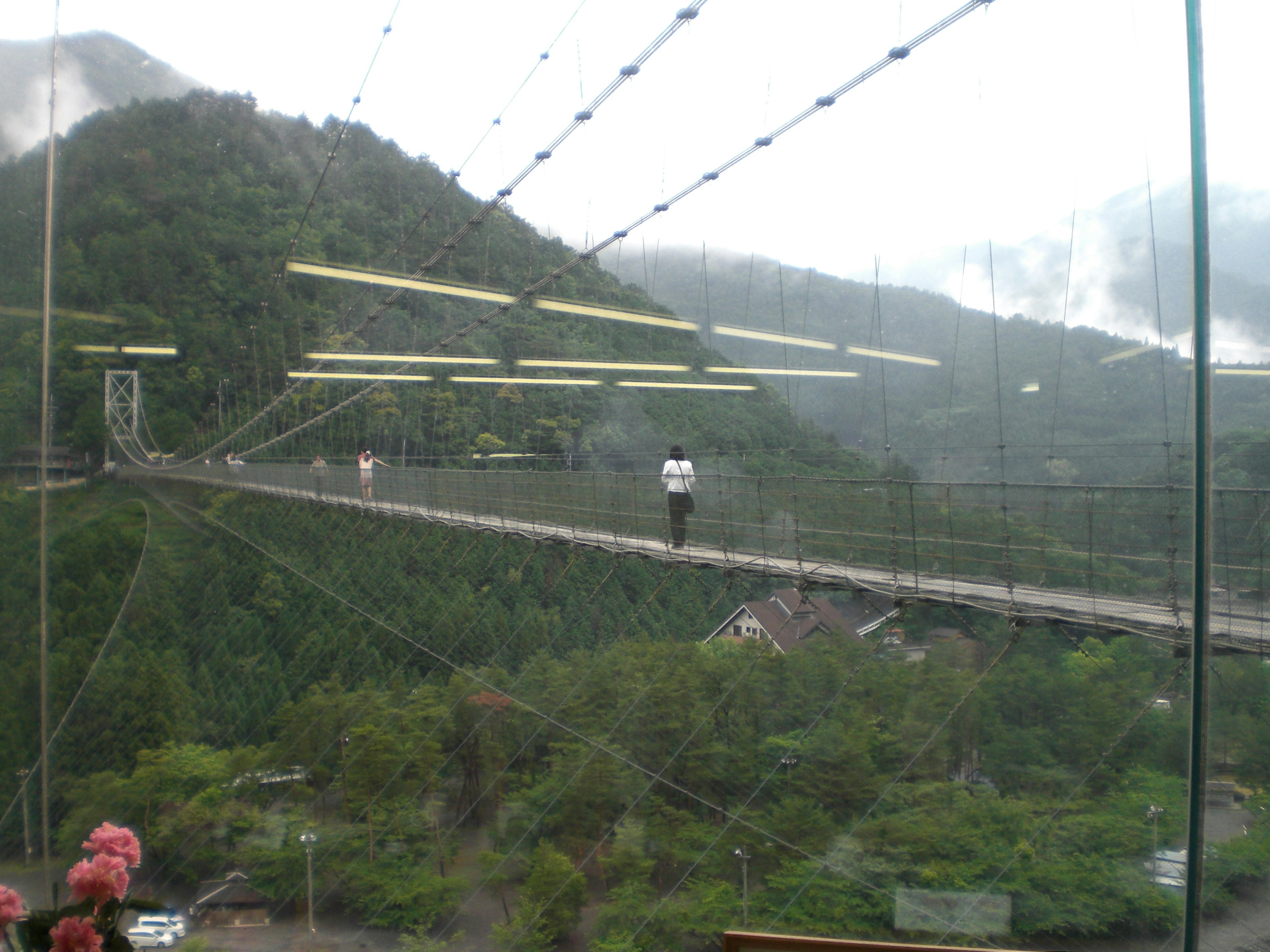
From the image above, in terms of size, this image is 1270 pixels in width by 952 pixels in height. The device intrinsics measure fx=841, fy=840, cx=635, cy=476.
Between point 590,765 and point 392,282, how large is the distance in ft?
17.0

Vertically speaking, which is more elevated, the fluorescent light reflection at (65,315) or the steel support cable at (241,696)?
the fluorescent light reflection at (65,315)

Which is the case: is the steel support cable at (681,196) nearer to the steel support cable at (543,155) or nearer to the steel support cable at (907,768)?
the steel support cable at (543,155)

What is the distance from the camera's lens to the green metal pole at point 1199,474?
3.88 ft

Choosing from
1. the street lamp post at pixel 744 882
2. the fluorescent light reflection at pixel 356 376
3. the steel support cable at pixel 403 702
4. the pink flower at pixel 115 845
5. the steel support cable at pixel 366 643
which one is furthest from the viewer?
the fluorescent light reflection at pixel 356 376

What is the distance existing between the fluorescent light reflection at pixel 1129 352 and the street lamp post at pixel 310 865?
12.1 ft

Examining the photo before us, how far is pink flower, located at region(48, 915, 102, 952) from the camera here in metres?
1.34

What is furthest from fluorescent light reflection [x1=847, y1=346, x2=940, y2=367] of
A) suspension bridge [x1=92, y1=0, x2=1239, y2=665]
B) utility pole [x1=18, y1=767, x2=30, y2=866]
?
utility pole [x1=18, y1=767, x2=30, y2=866]

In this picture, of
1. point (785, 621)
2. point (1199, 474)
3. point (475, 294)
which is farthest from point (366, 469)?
point (1199, 474)

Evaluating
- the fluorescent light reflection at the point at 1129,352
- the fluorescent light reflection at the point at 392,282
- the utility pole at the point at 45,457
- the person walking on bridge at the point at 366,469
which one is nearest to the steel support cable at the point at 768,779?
the fluorescent light reflection at the point at 1129,352

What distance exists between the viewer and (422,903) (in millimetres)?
3576

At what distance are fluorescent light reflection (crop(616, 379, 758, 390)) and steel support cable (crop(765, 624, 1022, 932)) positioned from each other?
4.48 ft

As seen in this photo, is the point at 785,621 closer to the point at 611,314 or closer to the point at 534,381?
the point at 611,314

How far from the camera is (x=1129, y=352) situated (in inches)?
88.4

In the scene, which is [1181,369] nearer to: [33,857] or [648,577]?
[648,577]
